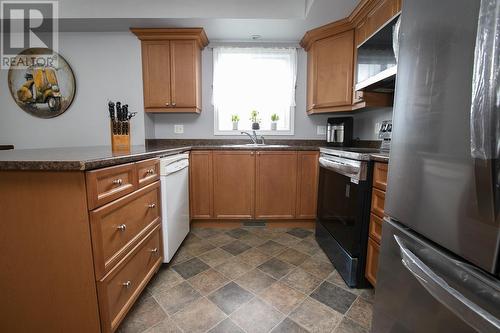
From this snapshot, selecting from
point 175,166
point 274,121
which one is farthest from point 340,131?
point 175,166

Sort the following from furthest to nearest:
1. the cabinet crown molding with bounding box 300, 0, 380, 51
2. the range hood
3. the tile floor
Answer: the cabinet crown molding with bounding box 300, 0, 380, 51 < the range hood < the tile floor

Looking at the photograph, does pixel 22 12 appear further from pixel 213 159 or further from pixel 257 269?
pixel 257 269

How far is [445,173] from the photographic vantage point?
60 centimetres

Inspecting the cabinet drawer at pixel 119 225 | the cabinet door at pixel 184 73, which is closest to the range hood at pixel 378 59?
the cabinet drawer at pixel 119 225

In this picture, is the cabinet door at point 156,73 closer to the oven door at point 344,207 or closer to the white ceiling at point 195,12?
the white ceiling at point 195,12

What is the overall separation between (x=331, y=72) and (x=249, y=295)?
2293 mm

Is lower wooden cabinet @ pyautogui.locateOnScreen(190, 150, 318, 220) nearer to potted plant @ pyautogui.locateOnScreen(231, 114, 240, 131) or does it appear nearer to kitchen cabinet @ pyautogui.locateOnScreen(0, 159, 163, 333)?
potted plant @ pyautogui.locateOnScreen(231, 114, 240, 131)

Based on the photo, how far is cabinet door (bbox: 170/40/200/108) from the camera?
2479 millimetres

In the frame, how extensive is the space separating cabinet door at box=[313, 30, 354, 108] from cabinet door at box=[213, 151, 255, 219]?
1.05m

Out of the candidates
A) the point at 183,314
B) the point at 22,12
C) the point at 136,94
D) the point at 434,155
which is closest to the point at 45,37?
the point at 22,12

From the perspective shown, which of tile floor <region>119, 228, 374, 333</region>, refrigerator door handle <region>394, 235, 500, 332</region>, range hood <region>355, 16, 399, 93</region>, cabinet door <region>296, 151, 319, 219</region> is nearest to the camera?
refrigerator door handle <region>394, 235, 500, 332</region>

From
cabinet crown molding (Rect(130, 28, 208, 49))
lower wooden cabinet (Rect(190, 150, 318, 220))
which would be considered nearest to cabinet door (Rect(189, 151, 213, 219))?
lower wooden cabinet (Rect(190, 150, 318, 220))

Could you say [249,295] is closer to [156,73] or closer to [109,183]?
[109,183]

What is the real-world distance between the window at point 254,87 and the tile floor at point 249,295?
5.16 feet
